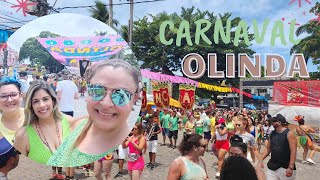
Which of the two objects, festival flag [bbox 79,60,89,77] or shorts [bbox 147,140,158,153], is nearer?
festival flag [bbox 79,60,89,77]

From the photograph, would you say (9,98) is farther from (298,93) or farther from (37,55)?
(298,93)

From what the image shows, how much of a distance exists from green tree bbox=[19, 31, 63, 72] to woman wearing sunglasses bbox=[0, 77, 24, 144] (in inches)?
5.1

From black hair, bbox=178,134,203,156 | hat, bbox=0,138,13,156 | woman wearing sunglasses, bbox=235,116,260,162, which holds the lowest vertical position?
woman wearing sunglasses, bbox=235,116,260,162

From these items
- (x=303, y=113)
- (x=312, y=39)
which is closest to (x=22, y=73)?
(x=303, y=113)

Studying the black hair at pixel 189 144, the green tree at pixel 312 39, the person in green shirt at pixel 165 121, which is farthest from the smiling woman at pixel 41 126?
the green tree at pixel 312 39

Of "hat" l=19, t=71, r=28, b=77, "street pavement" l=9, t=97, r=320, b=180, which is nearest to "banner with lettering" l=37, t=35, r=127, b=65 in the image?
"hat" l=19, t=71, r=28, b=77

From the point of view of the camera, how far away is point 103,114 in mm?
1393

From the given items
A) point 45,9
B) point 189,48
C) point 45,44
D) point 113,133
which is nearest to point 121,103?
point 113,133

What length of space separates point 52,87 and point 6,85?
8.0 inches

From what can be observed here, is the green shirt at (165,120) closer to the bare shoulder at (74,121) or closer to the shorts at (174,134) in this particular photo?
the shorts at (174,134)

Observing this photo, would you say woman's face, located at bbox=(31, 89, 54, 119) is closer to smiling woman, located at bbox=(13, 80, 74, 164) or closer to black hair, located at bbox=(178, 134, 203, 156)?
smiling woman, located at bbox=(13, 80, 74, 164)

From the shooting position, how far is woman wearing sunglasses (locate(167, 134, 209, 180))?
3215 millimetres

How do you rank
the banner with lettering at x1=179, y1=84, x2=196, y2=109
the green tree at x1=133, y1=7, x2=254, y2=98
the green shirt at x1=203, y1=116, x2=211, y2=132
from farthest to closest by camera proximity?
the green tree at x1=133, y1=7, x2=254, y2=98, the banner with lettering at x1=179, y1=84, x2=196, y2=109, the green shirt at x1=203, y1=116, x2=211, y2=132

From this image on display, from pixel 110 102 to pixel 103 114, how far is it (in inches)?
2.9
